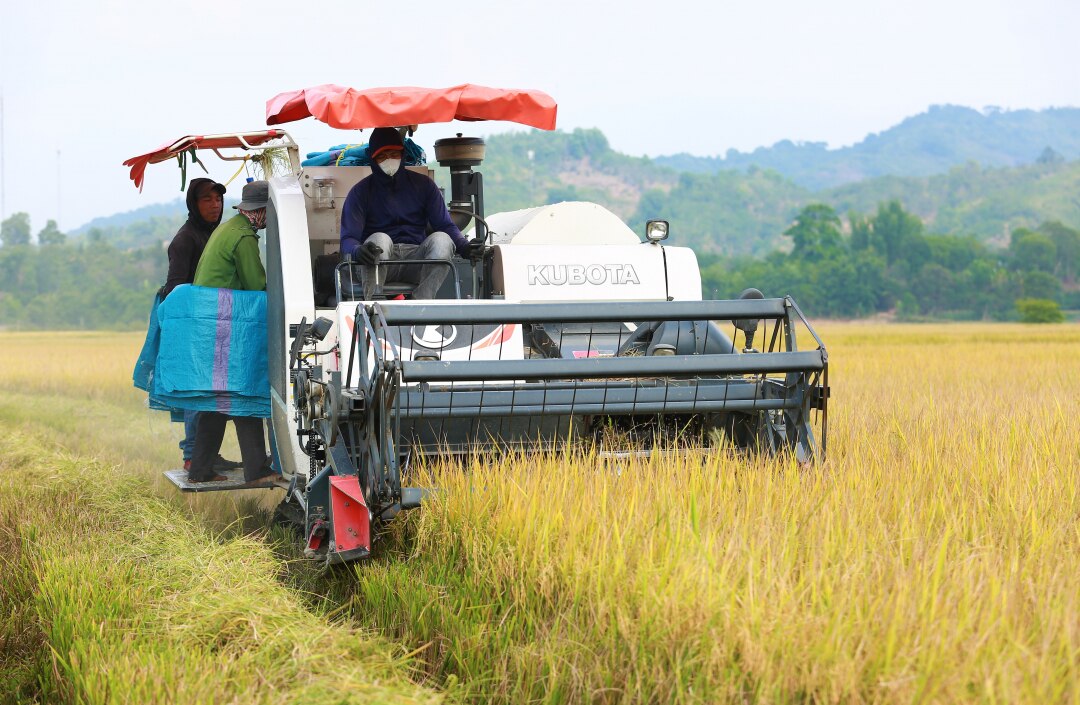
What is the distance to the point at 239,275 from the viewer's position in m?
Result: 7.59

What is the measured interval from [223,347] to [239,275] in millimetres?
520

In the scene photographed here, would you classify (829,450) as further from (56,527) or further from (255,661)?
(56,527)

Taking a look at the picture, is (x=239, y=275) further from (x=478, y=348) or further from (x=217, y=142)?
(x=478, y=348)

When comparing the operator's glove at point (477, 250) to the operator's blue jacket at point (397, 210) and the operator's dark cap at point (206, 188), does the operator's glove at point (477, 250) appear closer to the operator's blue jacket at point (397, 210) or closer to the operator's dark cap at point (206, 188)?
the operator's blue jacket at point (397, 210)

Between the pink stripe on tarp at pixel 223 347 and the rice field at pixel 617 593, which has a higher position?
the pink stripe on tarp at pixel 223 347

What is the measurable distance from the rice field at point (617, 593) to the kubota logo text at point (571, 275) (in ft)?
5.29

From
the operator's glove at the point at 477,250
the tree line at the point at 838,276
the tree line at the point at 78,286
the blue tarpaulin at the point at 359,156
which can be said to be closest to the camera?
the operator's glove at the point at 477,250

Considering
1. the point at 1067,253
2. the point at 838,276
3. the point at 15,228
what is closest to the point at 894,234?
the point at 838,276

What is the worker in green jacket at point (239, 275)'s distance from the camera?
752 cm

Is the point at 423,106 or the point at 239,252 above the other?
the point at 423,106

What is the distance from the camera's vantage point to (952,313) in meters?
89.8

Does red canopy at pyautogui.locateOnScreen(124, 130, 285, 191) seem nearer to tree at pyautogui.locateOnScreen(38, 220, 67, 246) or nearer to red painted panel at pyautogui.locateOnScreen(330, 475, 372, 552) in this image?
red painted panel at pyautogui.locateOnScreen(330, 475, 372, 552)

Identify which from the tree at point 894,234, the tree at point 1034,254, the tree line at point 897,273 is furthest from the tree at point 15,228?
the tree at point 1034,254

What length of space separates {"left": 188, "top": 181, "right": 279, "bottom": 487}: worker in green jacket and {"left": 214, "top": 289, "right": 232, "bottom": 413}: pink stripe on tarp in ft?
0.57
